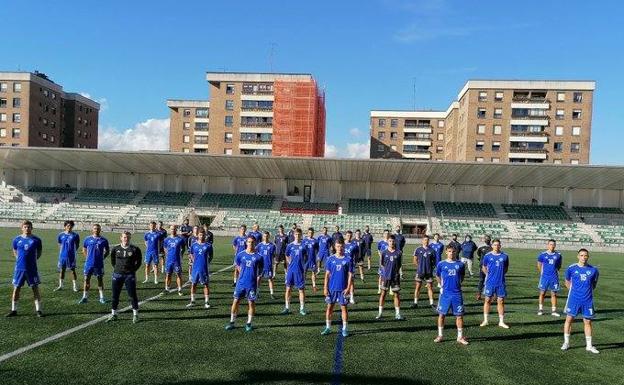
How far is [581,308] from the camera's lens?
9.12 metres

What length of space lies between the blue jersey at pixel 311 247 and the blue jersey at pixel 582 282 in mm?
7275

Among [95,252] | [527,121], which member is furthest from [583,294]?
[527,121]

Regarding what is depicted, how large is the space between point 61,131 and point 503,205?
3079 inches

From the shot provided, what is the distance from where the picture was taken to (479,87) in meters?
71.8

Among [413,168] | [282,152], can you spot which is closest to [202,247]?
[413,168]

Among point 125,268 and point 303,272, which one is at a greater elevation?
point 125,268

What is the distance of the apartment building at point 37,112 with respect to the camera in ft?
252

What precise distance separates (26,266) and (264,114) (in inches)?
2628

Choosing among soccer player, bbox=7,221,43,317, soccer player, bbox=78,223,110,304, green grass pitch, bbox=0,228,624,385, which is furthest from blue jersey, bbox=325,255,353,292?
soccer player, bbox=7,221,43,317

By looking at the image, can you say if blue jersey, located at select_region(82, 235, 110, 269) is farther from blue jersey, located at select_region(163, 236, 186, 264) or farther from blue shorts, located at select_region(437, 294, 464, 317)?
blue shorts, located at select_region(437, 294, 464, 317)

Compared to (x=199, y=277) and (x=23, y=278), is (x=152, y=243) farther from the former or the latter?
(x=23, y=278)

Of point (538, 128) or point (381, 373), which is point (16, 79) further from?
point (381, 373)

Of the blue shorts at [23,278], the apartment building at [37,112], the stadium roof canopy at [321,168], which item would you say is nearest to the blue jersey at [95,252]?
the blue shorts at [23,278]

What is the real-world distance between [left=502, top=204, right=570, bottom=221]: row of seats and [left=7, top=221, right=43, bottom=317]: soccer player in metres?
46.2
